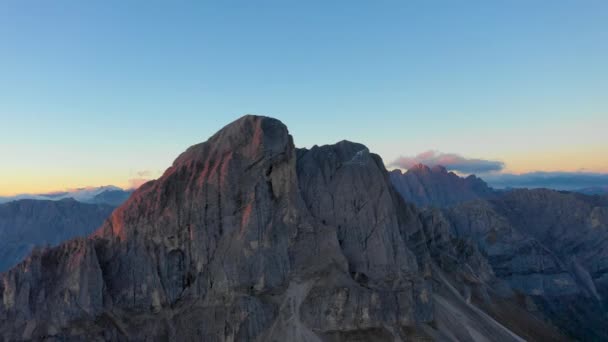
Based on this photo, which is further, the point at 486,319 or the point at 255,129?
the point at 486,319

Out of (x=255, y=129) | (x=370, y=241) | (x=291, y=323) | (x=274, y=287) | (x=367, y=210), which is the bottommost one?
(x=291, y=323)

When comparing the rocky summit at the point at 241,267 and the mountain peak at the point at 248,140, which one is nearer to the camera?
the rocky summit at the point at 241,267

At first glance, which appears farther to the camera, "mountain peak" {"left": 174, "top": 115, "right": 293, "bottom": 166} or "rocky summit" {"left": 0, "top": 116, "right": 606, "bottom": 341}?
"mountain peak" {"left": 174, "top": 115, "right": 293, "bottom": 166}

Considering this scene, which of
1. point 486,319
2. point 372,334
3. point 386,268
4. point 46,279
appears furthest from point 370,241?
point 46,279

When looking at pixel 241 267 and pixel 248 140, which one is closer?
pixel 241 267

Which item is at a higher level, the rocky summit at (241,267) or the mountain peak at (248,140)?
the mountain peak at (248,140)

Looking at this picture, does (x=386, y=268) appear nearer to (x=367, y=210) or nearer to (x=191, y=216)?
(x=367, y=210)

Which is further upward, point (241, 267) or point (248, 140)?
point (248, 140)

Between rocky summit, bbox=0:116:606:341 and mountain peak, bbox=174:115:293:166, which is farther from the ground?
mountain peak, bbox=174:115:293:166
